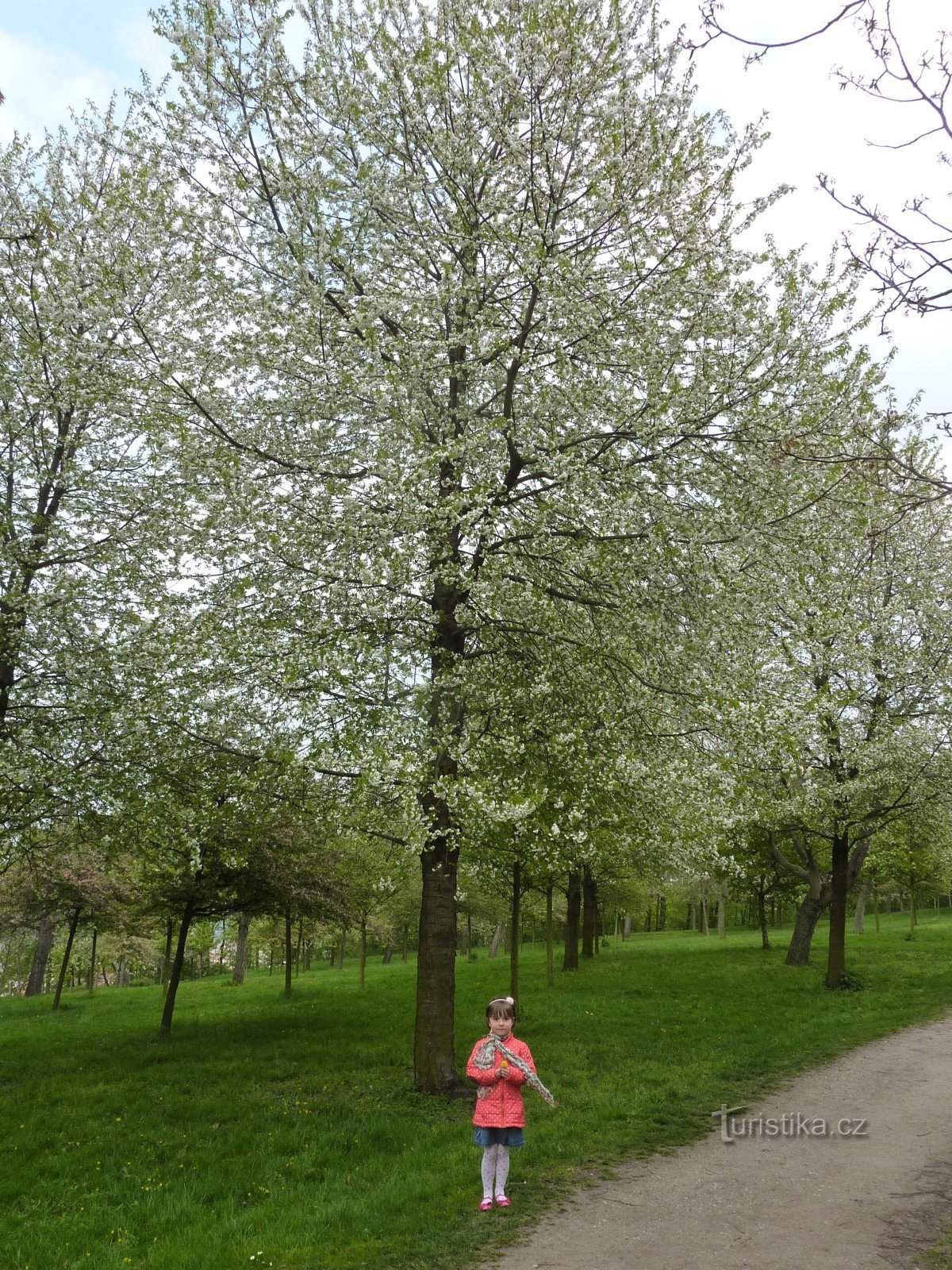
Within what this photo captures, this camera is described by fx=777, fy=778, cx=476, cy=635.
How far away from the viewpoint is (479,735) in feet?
38.0

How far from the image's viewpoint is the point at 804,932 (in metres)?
26.0

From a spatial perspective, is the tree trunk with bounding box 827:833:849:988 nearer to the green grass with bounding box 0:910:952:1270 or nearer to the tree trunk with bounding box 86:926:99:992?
the green grass with bounding box 0:910:952:1270

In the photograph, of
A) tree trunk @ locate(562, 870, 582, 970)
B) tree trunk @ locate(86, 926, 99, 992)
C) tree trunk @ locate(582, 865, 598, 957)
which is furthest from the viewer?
tree trunk @ locate(582, 865, 598, 957)

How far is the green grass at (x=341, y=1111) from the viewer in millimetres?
7070

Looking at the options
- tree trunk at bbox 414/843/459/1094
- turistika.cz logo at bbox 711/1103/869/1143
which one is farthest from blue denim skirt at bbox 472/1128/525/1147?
tree trunk at bbox 414/843/459/1094

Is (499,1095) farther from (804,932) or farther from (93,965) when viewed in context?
(93,965)

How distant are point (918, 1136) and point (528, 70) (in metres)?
14.5

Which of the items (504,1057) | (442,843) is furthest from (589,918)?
(504,1057)

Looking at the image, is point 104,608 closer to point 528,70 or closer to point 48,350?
point 48,350

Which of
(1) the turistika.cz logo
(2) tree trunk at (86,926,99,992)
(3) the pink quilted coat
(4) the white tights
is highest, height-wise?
(3) the pink quilted coat

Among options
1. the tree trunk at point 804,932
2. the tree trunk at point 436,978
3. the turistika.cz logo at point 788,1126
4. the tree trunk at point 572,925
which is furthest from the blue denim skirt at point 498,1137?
the tree trunk at point 572,925

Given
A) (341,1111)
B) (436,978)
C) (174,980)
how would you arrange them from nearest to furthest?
(341,1111), (436,978), (174,980)

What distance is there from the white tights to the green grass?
203 mm

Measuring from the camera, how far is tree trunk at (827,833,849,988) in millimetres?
21031
